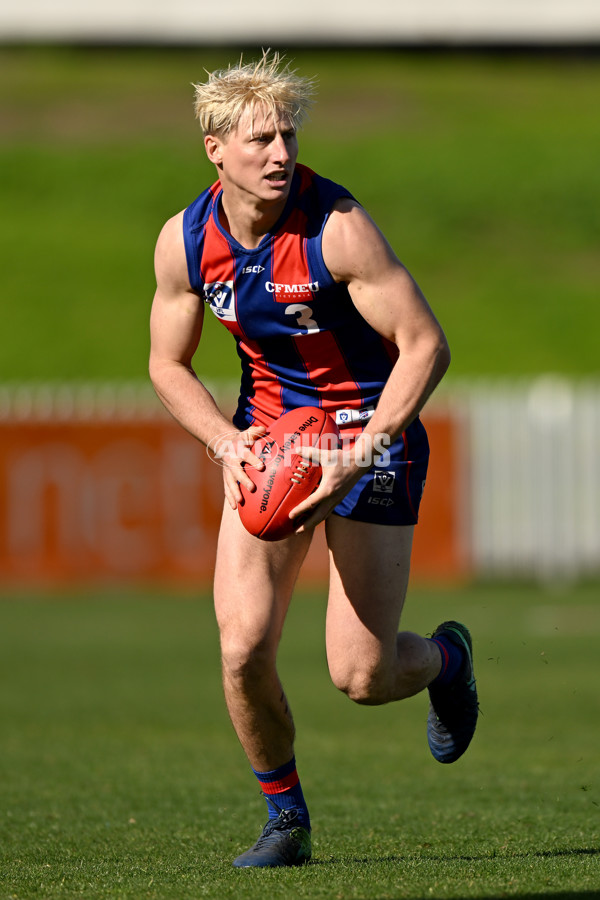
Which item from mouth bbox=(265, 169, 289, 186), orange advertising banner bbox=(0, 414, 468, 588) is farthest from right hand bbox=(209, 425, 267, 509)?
orange advertising banner bbox=(0, 414, 468, 588)

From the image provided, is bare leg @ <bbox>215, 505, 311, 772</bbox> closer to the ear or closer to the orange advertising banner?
the ear

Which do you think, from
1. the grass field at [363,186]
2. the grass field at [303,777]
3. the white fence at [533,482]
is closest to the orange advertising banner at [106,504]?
the white fence at [533,482]

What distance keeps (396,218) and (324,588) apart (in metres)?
19.3

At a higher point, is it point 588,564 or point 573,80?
point 573,80

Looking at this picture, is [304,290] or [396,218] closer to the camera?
[304,290]

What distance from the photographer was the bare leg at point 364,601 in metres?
4.85

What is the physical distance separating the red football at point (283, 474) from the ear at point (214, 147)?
0.87m

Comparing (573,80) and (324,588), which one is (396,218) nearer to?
(573,80)

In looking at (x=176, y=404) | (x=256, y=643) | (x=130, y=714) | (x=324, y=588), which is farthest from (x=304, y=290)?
(x=324, y=588)

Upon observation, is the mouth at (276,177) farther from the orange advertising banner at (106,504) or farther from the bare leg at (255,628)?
the orange advertising banner at (106,504)

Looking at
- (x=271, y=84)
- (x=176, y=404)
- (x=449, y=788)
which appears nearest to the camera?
(x=271, y=84)

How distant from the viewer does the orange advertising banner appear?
623 inches

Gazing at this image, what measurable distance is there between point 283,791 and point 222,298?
1.67m

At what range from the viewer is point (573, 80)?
41125 millimetres
